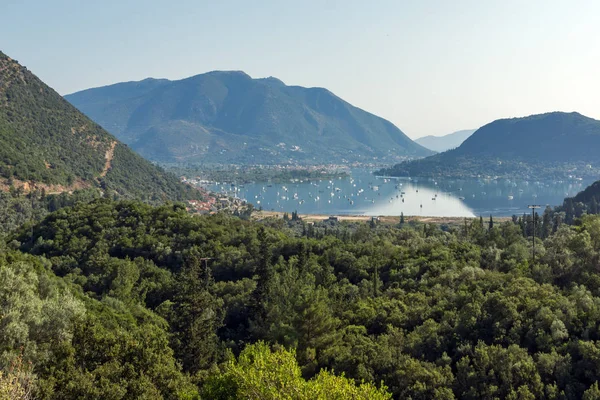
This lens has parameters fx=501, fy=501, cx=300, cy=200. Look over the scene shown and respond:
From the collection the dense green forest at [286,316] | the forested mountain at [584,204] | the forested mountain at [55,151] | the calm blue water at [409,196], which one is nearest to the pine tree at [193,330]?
the dense green forest at [286,316]

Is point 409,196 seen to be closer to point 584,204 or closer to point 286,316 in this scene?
point 584,204

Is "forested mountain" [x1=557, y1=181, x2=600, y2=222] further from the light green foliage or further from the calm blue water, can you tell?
the light green foliage

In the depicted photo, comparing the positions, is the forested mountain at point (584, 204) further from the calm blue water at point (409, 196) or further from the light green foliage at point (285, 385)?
the light green foliage at point (285, 385)

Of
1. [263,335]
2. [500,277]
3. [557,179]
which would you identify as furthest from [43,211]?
[557,179]

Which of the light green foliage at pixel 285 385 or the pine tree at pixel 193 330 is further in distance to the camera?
the pine tree at pixel 193 330

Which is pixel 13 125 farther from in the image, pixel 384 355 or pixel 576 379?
pixel 576 379

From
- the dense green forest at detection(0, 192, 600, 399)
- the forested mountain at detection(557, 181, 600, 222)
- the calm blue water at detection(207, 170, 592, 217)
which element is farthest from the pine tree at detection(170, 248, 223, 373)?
the calm blue water at detection(207, 170, 592, 217)
